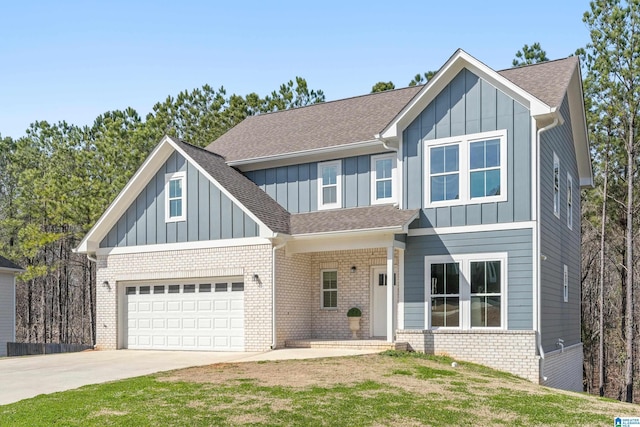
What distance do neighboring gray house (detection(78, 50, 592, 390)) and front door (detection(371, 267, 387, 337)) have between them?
42 mm

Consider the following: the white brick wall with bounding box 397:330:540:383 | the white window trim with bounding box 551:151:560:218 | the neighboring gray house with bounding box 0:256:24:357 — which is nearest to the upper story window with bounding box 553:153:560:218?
the white window trim with bounding box 551:151:560:218

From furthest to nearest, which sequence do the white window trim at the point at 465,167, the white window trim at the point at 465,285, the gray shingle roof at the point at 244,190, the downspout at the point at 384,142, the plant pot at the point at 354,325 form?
the plant pot at the point at 354,325 < the gray shingle roof at the point at 244,190 < the downspout at the point at 384,142 < the white window trim at the point at 465,167 < the white window trim at the point at 465,285

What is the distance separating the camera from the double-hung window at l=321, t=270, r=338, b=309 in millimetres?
20453

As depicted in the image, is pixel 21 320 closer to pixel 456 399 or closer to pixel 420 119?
pixel 420 119

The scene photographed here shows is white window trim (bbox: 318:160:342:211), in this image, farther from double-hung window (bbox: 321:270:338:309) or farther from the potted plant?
the potted plant

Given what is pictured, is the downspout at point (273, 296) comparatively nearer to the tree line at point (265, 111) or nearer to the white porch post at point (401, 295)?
the white porch post at point (401, 295)

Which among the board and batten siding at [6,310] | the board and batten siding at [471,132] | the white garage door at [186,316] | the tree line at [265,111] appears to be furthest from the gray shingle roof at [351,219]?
the board and batten siding at [6,310]

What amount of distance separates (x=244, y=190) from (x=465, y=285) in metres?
7.37

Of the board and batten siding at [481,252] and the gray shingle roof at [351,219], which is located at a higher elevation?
the gray shingle roof at [351,219]

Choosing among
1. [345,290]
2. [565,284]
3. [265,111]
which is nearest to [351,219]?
[345,290]

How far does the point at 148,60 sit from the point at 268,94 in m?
20.0

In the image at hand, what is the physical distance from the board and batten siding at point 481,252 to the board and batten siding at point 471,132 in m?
0.40

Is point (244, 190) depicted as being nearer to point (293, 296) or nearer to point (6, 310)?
point (293, 296)

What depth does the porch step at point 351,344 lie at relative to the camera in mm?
17281
